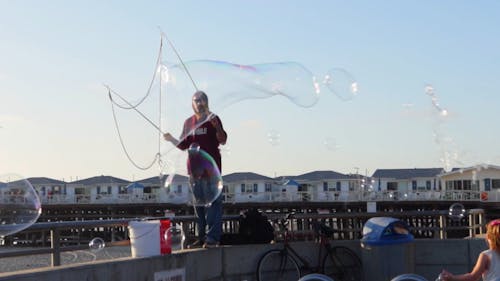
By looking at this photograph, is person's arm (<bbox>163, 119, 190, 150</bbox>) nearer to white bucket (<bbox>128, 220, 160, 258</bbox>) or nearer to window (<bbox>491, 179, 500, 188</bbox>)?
white bucket (<bbox>128, 220, 160, 258</bbox>)

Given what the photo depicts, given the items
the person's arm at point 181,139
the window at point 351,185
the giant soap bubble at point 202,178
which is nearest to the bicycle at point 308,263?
the giant soap bubble at point 202,178

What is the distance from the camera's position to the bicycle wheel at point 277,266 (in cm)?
1188

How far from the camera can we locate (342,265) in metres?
12.6

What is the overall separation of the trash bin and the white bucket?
3.27 metres

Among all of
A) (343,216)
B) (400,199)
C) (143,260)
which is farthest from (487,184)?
(143,260)

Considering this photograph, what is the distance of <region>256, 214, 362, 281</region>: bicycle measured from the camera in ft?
39.2

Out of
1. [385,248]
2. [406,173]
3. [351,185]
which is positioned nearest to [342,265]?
[385,248]

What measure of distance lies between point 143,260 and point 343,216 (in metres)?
5.14

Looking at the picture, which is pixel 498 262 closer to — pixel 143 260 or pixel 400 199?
pixel 143 260

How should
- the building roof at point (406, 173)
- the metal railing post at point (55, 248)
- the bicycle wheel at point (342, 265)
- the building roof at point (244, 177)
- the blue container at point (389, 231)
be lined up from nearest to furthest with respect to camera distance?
the metal railing post at point (55, 248) → the blue container at point (389, 231) → the bicycle wheel at point (342, 265) → the building roof at point (406, 173) → the building roof at point (244, 177)

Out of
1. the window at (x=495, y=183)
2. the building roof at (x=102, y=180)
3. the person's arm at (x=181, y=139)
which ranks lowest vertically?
the window at (x=495, y=183)

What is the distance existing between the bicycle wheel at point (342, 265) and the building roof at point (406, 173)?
80.6m

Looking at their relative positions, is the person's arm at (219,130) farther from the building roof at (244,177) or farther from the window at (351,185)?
the building roof at (244,177)

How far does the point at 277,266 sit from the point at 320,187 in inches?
3245
